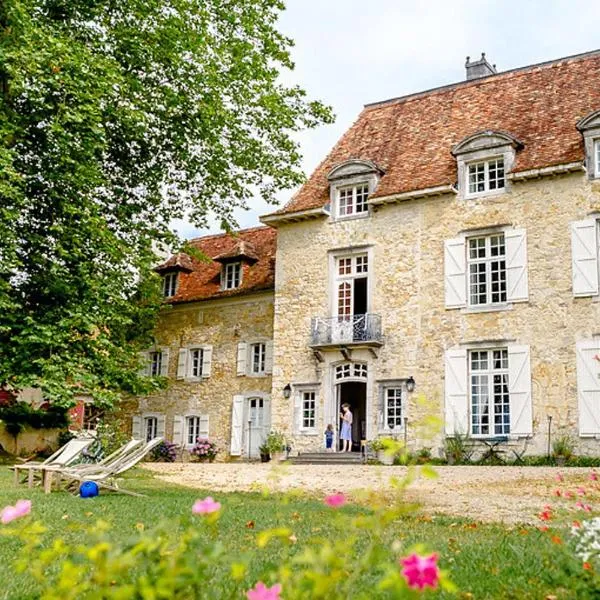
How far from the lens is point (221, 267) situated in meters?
26.5

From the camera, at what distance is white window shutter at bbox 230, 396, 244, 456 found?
23.8 m

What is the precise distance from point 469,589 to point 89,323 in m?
13.9

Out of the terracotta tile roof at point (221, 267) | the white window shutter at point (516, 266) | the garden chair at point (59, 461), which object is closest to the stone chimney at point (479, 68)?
the white window shutter at point (516, 266)

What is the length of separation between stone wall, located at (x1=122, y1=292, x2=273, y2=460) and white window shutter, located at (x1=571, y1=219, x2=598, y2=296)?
981cm

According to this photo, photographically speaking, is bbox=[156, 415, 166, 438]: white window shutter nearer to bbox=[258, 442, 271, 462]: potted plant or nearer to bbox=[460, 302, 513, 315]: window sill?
bbox=[258, 442, 271, 462]: potted plant

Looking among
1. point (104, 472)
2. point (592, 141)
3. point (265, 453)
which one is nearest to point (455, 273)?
point (592, 141)

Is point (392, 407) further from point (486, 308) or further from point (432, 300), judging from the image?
point (486, 308)

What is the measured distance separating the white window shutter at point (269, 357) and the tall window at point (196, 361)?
8.80ft

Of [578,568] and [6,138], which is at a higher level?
[6,138]

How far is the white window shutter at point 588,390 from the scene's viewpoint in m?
17.2

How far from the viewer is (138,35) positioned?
714 inches

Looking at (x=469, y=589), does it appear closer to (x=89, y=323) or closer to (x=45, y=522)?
(x=45, y=522)

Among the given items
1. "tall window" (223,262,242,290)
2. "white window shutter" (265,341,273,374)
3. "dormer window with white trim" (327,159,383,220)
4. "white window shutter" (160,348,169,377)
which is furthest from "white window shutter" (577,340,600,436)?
"white window shutter" (160,348,169,377)

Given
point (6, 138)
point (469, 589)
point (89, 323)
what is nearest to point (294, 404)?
point (89, 323)
